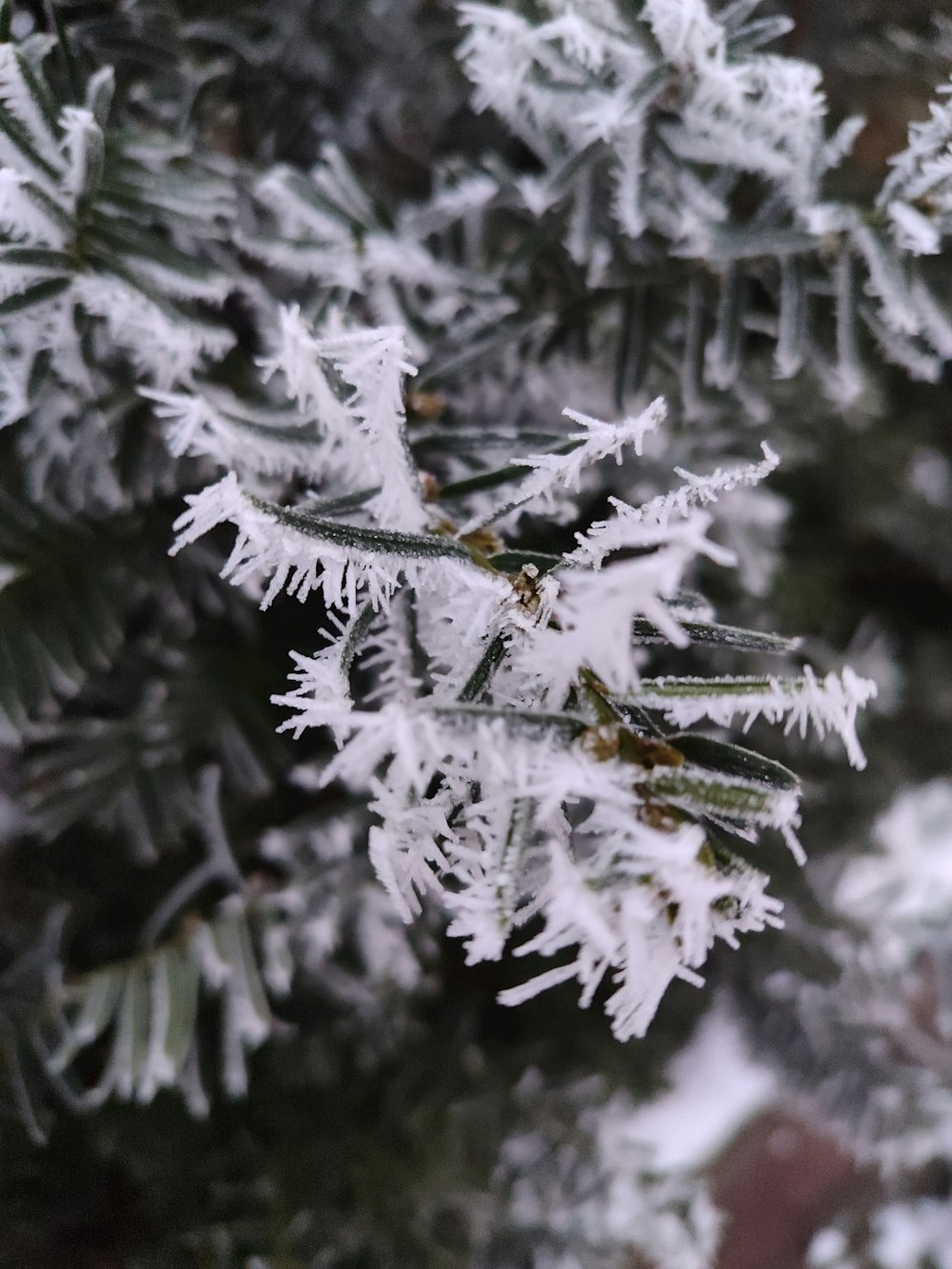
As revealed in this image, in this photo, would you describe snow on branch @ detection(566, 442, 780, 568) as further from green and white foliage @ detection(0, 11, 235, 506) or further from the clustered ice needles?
green and white foliage @ detection(0, 11, 235, 506)

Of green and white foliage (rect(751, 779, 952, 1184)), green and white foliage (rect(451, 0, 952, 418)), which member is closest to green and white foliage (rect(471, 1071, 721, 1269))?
green and white foliage (rect(751, 779, 952, 1184))

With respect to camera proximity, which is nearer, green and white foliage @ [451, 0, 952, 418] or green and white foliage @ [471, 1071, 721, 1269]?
green and white foliage @ [451, 0, 952, 418]

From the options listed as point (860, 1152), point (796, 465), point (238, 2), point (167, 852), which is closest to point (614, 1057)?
point (860, 1152)

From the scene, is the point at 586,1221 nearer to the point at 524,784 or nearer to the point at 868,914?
the point at 868,914

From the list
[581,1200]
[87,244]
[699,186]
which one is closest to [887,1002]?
[581,1200]

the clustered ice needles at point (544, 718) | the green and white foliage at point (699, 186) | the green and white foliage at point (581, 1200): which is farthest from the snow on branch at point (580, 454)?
the green and white foliage at point (581, 1200)

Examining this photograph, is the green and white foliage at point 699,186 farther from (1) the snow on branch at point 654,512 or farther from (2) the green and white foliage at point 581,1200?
(2) the green and white foliage at point 581,1200

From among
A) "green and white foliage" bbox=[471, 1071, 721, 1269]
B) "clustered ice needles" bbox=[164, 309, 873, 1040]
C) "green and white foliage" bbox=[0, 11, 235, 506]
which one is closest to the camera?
"clustered ice needles" bbox=[164, 309, 873, 1040]

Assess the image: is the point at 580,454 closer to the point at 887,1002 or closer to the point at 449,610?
the point at 449,610
